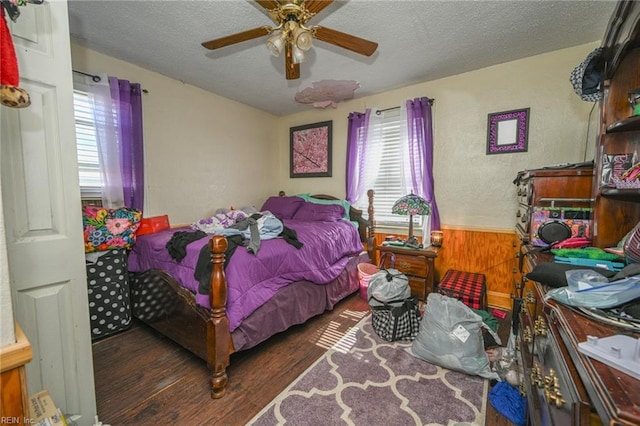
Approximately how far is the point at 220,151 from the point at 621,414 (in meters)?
3.76

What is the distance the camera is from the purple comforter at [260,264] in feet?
5.66

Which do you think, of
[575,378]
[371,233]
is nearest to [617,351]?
[575,378]

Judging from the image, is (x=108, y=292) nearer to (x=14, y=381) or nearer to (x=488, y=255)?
(x=14, y=381)

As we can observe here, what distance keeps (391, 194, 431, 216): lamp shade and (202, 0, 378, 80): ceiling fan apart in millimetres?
1498

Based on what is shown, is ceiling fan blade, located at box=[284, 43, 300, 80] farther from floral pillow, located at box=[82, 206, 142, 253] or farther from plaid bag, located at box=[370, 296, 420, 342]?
plaid bag, located at box=[370, 296, 420, 342]

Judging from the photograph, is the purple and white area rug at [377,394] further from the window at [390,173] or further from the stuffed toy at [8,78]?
the window at [390,173]

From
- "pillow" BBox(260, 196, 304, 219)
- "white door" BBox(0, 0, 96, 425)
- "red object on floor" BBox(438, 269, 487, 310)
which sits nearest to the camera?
"white door" BBox(0, 0, 96, 425)

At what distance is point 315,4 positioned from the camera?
1.52m

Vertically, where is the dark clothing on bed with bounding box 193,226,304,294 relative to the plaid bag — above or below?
above

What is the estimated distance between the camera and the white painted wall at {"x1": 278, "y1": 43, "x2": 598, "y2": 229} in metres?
2.42

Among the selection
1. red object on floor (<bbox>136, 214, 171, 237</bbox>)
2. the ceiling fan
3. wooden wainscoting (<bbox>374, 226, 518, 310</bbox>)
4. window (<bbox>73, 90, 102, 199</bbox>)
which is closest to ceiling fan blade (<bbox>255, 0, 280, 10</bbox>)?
the ceiling fan

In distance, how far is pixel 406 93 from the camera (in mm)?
3236

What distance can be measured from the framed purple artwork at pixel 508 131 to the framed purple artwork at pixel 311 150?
1.95 m

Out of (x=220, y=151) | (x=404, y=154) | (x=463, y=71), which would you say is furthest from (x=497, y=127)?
(x=220, y=151)
